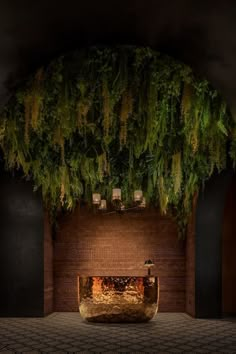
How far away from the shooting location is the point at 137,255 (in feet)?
29.2

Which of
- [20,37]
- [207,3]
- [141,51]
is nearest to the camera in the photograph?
[207,3]

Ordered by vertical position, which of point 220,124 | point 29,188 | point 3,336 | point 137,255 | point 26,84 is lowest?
point 3,336

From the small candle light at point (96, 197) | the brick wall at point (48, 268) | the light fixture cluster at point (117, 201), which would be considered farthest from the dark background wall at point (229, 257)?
the brick wall at point (48, 268)

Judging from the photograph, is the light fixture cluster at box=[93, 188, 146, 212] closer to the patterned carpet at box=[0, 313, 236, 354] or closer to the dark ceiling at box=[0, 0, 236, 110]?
the patterned carpet at box=[0, 313, 236, 354]

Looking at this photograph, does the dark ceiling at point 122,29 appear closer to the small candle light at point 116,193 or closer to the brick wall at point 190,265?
the small candle light at point 116,193

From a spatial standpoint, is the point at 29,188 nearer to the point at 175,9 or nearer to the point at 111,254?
the point at 111,254

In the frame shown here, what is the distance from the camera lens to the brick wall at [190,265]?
8008 mm

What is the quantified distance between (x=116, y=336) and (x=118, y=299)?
1.25 m

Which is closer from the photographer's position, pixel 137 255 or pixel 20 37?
pixel 20 37

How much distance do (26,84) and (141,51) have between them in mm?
1233

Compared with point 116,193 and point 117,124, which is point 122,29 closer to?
point 117,124

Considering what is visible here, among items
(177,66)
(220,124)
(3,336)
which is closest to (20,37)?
(177,66)

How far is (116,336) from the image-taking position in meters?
5.89

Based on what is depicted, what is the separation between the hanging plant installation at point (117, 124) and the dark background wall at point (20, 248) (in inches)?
16.7
